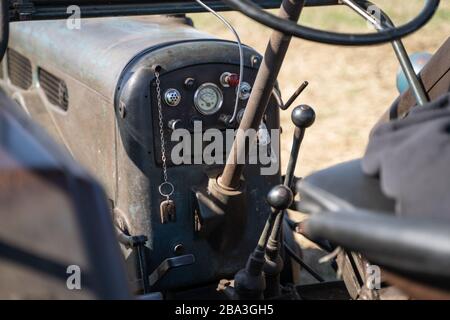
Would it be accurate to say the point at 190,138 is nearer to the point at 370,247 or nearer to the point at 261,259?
the point at 261,259

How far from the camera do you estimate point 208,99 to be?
220 cm

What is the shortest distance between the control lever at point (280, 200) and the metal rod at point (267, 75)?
0.11 metres

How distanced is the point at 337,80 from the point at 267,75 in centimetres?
484

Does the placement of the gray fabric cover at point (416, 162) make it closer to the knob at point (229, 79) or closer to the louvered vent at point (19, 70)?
the knob at point (229, 79)

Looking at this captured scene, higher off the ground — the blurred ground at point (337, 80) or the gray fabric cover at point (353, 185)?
the gray fabric cover at point (353, 185)

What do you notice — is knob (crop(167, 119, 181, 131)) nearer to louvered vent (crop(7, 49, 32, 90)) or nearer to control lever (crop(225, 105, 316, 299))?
Answer: control lever (crop(225, 105, 316, 299))

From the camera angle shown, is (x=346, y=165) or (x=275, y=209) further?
(x=275, y=209)

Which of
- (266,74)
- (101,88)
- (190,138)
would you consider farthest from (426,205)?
(101,88)

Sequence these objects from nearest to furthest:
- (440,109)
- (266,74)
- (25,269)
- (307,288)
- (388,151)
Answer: (25,269)
(388,151)
(440,109)
(266,74)
(307,288)

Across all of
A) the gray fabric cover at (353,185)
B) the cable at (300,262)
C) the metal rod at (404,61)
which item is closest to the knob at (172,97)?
the metal rod at (404,61)

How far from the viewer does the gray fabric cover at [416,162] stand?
42.5 inches

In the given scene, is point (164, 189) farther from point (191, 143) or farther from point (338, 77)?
point (338, 77)

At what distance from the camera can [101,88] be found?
7.49 feet
